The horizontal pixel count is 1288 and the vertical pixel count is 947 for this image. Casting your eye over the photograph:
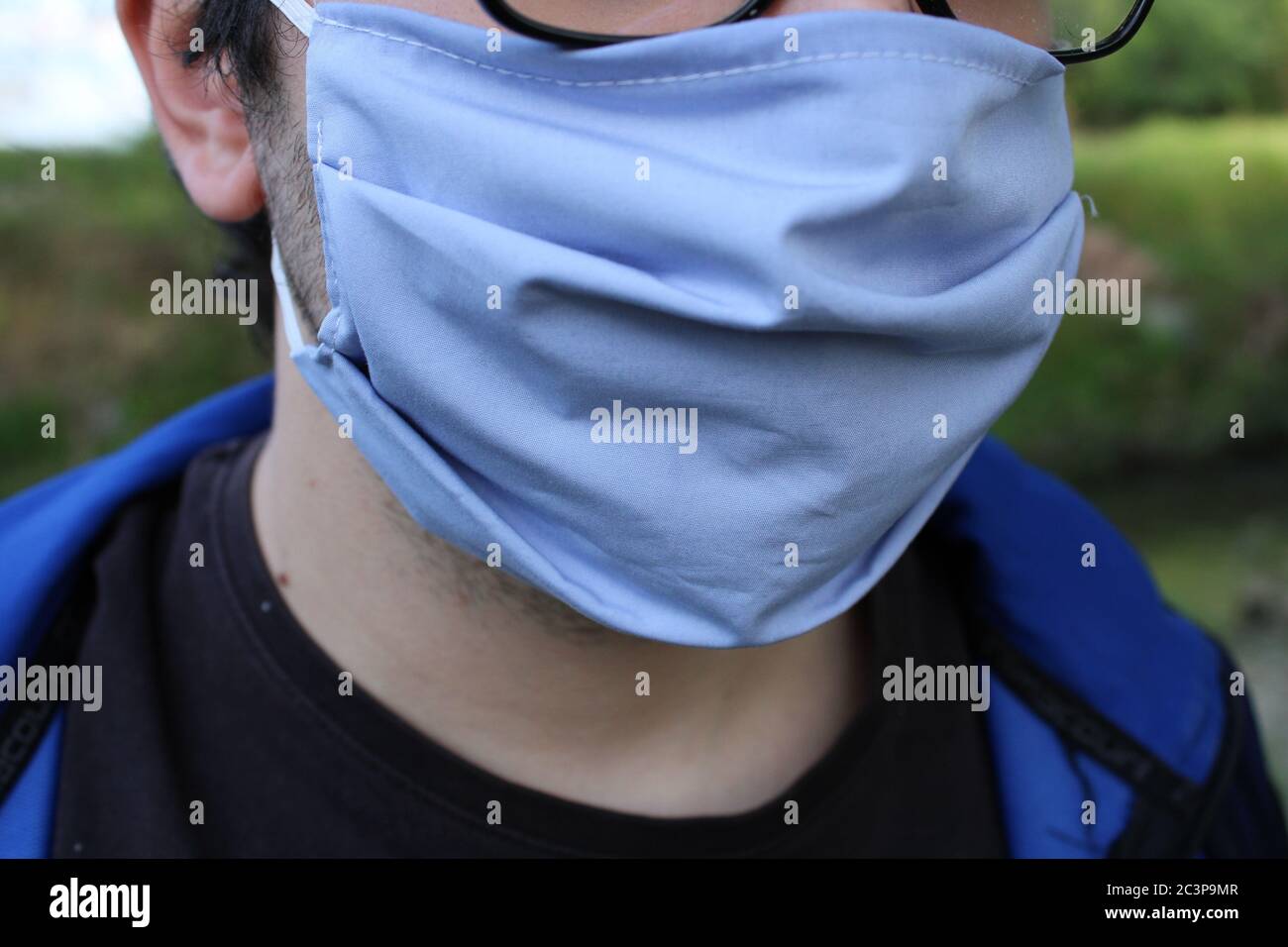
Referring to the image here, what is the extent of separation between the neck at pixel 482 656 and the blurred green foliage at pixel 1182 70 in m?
3.37

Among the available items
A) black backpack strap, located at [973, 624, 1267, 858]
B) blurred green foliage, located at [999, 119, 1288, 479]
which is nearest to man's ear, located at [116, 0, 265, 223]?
black backpack strap, located at [973, 624, 1267, 858]

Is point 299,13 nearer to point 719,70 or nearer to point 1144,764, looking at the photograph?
point 719,70

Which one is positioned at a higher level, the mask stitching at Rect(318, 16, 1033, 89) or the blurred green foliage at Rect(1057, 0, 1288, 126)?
the blurred green foliage at Rect(1057, 0, 1288, 126)

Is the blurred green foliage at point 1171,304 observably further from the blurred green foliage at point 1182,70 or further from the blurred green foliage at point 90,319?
the blurred green foliage at point 90,319

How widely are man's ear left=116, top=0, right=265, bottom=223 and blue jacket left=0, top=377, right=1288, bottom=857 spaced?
1.21ft

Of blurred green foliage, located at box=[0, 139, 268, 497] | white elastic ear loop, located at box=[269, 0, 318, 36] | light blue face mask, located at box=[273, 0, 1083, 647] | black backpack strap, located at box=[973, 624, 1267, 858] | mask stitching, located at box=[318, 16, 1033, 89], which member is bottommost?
black backpack strap, located at box=[973, 624, 1267, 858]

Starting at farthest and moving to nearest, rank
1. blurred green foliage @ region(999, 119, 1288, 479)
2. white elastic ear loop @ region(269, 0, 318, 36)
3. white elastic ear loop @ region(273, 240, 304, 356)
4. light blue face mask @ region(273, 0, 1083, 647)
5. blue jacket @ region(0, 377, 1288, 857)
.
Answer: blurred green foliage @ region(999, 119, 1288, 479)
blue jacket @ region(0, 377, 1288, 857)
white elastic ear loop @ region(273, 240, 304, 356)
white elastic ear loop @ region(269, 0, 318, 36)
light blue face mask @ region(273, 0, 1083, 647)

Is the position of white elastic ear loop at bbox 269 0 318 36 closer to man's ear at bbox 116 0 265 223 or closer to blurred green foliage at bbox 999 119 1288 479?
man's ear at bbox 116 0 265 223

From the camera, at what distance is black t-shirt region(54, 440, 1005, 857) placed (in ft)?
3.79

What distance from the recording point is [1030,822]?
4.40 ft

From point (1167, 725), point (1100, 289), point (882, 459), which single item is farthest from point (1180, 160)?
point (882, 459)

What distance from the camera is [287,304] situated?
1148 mm

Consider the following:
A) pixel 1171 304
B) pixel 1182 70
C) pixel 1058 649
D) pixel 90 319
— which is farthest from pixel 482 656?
pixel 1182 70

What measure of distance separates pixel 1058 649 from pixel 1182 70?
3.24 m
